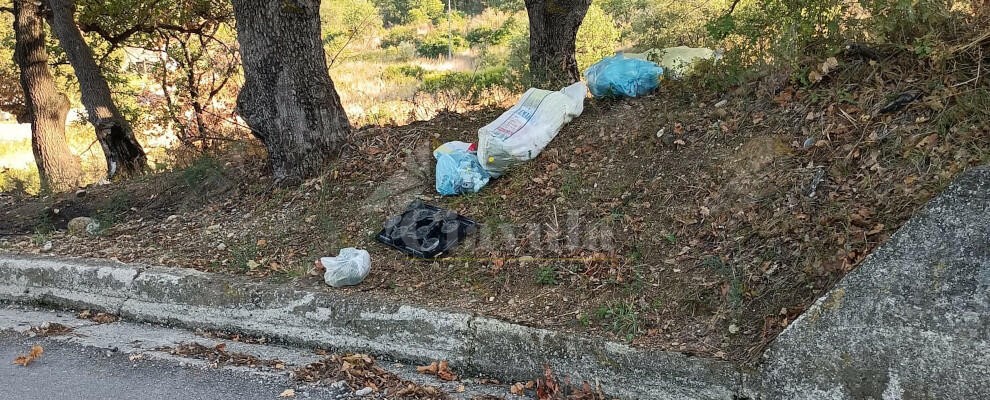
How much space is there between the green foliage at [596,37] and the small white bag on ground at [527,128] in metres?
9.91

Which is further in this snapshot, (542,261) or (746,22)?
(746,22)

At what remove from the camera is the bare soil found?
311cm

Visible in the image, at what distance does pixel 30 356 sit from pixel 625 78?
4502mm

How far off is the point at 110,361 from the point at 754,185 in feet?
12.6

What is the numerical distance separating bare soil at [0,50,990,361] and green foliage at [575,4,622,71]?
1044 centimetres

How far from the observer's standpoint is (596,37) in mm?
17531

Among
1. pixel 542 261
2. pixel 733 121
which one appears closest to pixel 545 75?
pixel 733 121

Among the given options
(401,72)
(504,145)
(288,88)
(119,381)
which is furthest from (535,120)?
(401,72)

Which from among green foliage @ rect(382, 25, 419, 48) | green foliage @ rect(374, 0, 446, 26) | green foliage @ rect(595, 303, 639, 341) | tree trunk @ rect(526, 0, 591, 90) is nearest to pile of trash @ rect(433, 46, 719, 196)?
tree trunk @ rect(526, 0, 591, 90)

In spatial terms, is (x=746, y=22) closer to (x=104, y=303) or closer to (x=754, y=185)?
(x=754, y=185)

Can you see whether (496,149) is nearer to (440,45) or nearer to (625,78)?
(625,78)

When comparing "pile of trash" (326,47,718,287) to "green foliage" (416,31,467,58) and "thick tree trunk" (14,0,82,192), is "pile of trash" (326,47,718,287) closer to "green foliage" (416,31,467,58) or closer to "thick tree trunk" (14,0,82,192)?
"thick tree trunk" (14,0,82,192)

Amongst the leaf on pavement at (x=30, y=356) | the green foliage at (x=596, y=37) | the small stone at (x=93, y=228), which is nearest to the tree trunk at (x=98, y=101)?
the small stone at (x=93, y=228)

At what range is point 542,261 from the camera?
12.7 ft
